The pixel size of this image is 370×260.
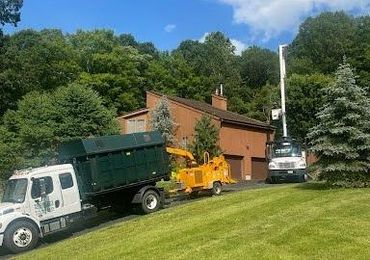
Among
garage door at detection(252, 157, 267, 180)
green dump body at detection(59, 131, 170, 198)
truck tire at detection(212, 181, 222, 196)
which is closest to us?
green dump body at detection(59, 131, 170, 198)

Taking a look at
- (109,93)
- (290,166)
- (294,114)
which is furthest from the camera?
(109,93)

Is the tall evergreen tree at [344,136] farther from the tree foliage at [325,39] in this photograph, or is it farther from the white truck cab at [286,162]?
the tree foliage at [325,39]

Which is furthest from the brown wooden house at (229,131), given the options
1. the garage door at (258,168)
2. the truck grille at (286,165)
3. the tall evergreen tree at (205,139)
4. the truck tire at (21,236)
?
the truck tire at (21,236)

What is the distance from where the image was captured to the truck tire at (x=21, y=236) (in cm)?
1722

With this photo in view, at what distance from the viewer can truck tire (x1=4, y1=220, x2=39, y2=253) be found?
17219mm

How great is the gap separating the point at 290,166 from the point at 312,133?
8849 millimetres

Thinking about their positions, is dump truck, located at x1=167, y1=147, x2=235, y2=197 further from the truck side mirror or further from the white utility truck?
the truck side mirror

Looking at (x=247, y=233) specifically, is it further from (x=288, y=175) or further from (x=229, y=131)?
(x=229, y=131)

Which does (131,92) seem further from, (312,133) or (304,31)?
(312,133)

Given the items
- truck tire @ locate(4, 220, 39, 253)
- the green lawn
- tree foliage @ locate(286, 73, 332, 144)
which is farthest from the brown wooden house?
truck tire @ locate(4, 220, 39, 253)

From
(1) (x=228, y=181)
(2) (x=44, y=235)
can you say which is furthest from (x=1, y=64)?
(2) (x=44, y=235)

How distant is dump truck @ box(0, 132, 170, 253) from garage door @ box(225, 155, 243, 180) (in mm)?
21652

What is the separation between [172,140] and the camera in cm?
4469

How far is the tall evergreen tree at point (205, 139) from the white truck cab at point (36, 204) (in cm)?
1956
